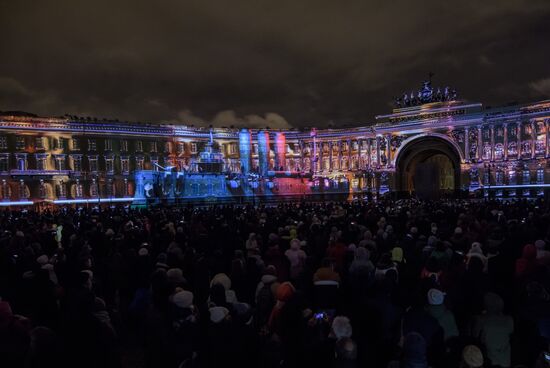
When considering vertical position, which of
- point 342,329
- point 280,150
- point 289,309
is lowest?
point 289,309

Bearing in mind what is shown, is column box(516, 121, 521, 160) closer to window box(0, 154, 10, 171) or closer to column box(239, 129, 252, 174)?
column box(239, 129, 252, 174)

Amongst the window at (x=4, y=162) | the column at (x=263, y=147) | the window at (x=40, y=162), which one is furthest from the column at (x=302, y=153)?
the window at (x=4, y=162)

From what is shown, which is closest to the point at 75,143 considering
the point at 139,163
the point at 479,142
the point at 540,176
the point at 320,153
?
the point at 139,163

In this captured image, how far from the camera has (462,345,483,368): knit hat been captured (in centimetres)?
441

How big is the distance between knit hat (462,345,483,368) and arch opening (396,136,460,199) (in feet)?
225

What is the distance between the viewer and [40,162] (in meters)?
62.7

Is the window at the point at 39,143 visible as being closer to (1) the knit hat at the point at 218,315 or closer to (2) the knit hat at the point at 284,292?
(2) the knit hat at the point at 284,292

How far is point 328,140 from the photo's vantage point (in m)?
80.7

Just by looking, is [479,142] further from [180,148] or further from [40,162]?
[40,162]

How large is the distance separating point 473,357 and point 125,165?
7035 centimetres

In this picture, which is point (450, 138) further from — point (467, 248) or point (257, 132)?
point (467, 248)

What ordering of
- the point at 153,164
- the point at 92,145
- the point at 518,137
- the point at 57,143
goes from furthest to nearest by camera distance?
the point at 153,164 < the point at 92,145 < the point at 57,143 < the point at 518,137

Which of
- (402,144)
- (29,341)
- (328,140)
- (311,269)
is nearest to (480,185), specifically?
(402,144)

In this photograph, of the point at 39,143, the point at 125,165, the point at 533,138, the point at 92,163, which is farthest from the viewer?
the point at 125,165
